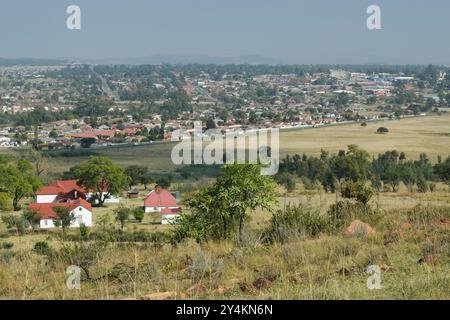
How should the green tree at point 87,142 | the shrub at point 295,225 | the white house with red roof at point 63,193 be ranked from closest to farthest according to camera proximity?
the shrub at point 295,225 → the white house with red roof at point 63,193 → the green tree at point 87,142

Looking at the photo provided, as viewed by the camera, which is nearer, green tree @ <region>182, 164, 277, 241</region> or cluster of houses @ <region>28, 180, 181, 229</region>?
green tree @ <region>182, 164, 277, 241</region>

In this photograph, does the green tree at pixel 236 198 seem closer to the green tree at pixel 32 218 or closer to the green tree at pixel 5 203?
the green tree at pixel 32 218

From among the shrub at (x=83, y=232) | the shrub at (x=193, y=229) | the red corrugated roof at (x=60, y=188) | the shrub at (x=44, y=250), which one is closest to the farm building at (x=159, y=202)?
the red corrugated roof at (x=60, y=188)

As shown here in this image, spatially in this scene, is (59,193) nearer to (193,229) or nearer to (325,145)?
(193,229)

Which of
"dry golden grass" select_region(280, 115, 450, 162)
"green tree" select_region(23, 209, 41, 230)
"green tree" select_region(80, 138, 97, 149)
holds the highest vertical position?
"green tree" select_region(23, 209, 41, 230)

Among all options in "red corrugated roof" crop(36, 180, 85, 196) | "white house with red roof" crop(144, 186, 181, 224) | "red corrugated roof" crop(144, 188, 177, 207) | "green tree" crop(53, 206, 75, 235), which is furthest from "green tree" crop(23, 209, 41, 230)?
"red corrugated roof" crop(36, 180, 85, 196)

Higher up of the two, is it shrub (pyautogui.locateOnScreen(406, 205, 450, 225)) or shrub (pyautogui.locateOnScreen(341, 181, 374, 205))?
shrub (pyautogui.locateOnScreen(406, 205, 450, 225))

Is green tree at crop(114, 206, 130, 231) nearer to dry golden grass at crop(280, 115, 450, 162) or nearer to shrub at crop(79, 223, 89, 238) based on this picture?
shrub at crop(79, 223, 89, 238)

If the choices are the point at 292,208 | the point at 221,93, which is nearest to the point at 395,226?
the point at 292,208
